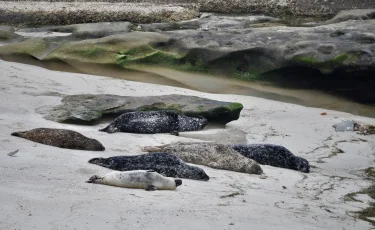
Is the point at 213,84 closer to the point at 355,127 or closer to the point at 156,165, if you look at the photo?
the point at 355,127

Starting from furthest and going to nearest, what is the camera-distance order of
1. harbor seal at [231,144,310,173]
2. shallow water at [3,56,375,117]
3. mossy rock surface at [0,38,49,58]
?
mossy rock surface at [0,38,49,58]
shallow water at [3,56,375,117]
harbor seal at [231,144,310,173]

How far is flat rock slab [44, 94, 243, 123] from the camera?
959 cm

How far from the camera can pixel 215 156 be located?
7832 mm

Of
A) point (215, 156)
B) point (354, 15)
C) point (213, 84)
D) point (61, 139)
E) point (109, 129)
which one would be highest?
point (354, 15)

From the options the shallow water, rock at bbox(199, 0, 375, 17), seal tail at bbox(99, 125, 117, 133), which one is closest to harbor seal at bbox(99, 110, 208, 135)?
seal tail at bbox(99, 125, 117, 133)

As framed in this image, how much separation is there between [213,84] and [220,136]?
3.51 m

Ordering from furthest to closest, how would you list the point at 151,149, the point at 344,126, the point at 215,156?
the point at 344,126 → the point at 151,149 → the point at 215,156

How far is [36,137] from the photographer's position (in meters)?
7.54

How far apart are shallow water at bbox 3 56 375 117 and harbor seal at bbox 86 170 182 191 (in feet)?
21.0

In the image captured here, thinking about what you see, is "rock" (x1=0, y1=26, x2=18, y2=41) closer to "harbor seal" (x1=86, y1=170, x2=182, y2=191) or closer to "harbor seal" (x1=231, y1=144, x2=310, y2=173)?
"harbor seal" (x1=231, y1=144, x2=310, y2=173)

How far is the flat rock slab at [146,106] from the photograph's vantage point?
9594 mm

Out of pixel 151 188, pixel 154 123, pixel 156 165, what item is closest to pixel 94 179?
pixel 151 188

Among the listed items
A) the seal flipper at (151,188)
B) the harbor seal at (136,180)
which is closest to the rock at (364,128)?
the harbor seal at (136,180)

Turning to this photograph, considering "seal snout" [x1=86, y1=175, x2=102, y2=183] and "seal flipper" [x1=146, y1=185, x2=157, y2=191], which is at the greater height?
"seal snout" [x1=86, y1=175, x2=102, y2=183]
